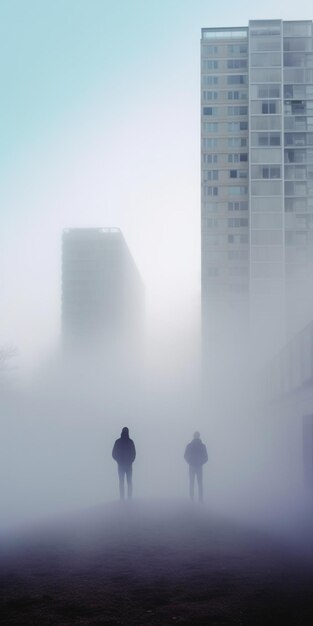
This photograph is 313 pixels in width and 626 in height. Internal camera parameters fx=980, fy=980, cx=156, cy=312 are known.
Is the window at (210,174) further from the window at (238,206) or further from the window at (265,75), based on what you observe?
the window at (265,75)

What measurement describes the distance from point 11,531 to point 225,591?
801cm

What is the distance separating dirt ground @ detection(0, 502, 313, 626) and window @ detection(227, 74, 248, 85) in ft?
304

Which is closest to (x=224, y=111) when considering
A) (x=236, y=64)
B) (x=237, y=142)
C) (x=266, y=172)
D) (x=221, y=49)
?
(x=237, y=142)

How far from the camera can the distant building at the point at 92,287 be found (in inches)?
6855

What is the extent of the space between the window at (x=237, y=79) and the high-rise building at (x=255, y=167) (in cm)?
11

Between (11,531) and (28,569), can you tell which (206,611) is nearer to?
(28,569)

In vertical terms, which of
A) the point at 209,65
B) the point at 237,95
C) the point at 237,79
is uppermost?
the point at 209,65

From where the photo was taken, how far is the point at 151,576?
11625 mm

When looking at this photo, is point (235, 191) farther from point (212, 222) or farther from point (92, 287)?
point (92, 287)

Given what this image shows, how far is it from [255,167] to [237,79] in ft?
35.1

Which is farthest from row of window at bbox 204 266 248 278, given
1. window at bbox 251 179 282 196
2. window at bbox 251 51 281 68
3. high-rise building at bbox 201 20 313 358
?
window at bbox 251 51 281 68

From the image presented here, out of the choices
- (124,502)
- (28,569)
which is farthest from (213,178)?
(28,569)

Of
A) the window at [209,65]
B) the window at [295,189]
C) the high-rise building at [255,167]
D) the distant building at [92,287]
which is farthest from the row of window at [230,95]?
the distant building at [92,287]

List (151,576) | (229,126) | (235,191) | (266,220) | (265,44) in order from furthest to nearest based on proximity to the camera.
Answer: (229,126)
(235,191)
(266,220)
(265,44)
(151,576)
